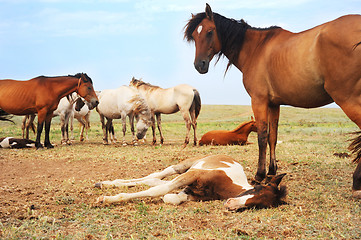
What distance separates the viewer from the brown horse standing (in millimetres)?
12070

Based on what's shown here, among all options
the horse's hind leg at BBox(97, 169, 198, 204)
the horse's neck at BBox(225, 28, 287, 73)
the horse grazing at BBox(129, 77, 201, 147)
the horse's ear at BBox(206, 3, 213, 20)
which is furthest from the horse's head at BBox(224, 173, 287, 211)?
the horse grazing at BBox(129, 77, 201, 147)

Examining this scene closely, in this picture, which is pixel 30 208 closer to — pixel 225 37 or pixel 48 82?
pixel 225 37

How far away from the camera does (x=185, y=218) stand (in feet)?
12.5

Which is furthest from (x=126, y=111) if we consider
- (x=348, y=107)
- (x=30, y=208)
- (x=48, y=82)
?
(x=348, y=107)

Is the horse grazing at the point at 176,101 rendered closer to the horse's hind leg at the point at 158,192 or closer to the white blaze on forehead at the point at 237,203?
the horse's hind leg at the point at 158,192

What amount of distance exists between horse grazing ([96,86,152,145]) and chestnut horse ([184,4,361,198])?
7.56m

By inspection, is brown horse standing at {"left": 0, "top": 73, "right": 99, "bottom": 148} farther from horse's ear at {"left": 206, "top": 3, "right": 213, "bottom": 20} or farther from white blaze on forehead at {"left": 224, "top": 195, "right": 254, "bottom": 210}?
white blaze on forehead at {"left": 224, "top": 195, "right": 254, "bottom": 210}

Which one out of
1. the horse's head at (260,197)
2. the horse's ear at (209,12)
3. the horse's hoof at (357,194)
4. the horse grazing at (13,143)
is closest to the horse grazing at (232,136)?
the horse's ear at (209,12)

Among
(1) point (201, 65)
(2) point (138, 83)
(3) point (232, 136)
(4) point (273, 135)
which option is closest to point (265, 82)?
(4) point (273, 135)

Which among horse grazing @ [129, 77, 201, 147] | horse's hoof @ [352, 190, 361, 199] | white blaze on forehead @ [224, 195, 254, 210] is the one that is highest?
horse grazing @ [129, 77, 201, 147]

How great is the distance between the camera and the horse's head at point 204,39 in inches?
229

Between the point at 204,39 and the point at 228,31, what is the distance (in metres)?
0.51

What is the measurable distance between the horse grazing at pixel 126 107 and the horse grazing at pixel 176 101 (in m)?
0.80

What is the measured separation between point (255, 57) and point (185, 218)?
3.15 m
